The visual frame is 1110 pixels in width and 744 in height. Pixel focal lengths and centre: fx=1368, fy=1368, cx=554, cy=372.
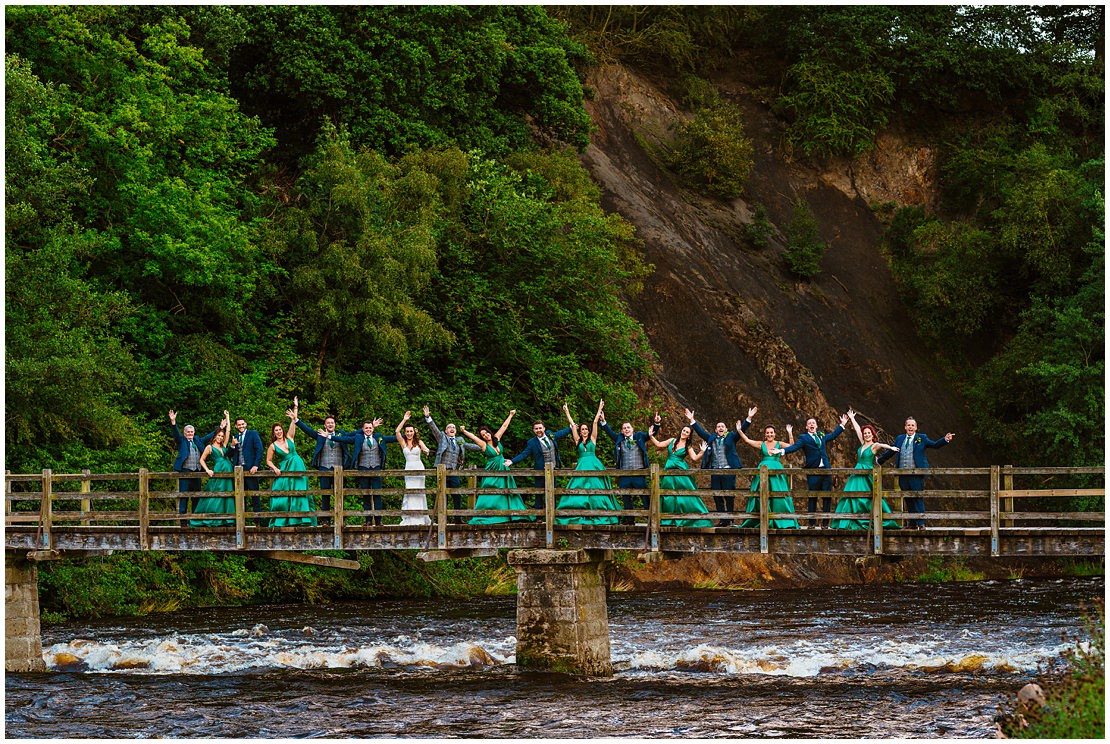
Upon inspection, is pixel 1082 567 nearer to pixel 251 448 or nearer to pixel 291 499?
pixel 291 499

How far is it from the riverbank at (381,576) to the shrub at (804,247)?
13.8m

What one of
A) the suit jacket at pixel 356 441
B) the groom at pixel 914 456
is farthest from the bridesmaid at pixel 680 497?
the suit jacket at pixel 356 441

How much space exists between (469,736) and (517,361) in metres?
21.7

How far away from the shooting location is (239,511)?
21.9 metres

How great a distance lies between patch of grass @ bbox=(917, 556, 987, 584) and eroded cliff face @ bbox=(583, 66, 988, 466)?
16.9 feet

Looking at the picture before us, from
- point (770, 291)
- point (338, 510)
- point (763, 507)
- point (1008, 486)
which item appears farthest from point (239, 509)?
point (770, 291)

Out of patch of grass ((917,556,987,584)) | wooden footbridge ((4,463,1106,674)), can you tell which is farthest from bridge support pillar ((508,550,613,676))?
patch of grass ((917,556,987,584))

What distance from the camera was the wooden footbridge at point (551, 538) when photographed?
1912 centimetres

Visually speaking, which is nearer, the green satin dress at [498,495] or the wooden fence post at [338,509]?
the wooden fence post at [338,509]

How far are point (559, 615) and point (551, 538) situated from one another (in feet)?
3.90

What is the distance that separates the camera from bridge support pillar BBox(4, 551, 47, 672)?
2227cm

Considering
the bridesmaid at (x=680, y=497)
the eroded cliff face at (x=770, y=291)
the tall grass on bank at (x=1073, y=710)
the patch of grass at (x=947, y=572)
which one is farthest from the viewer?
the eroded cliff face at (x=770, y=291)

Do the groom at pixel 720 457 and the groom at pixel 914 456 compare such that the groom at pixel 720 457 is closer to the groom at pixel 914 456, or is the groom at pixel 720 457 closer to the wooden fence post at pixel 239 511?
the groom at pixel 914 456

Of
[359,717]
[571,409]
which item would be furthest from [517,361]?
[359,717]
